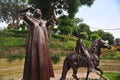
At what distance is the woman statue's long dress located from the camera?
9.03 metres

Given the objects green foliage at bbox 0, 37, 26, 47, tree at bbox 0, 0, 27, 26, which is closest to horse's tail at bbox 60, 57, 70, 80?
green foliage at bbox 0, 37, 26, 47

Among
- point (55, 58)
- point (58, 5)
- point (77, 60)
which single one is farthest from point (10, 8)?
point (77, 60)

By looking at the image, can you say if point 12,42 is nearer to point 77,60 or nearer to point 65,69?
point 65,69

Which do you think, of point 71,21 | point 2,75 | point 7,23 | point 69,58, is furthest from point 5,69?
point 7,23

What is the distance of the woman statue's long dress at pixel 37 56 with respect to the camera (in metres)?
9.03

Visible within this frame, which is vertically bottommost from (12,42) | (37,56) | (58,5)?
(12,42)

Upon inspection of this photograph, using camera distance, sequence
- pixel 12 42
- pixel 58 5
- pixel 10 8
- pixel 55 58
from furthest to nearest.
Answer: pixel 10 8, pixel 58 5, pixel 12 42, pixel 55 58

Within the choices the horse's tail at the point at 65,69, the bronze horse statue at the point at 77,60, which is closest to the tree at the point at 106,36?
the bronze horse statue at the point at 77,60

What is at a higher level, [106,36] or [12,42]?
[12,42]

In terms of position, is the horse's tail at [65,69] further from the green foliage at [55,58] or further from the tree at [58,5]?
the tree at [58,5]

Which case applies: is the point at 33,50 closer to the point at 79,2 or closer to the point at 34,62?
the point at 34,62

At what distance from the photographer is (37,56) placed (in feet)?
29.8

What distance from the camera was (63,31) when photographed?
38.8 metres

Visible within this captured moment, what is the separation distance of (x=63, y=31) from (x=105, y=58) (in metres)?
9.95
